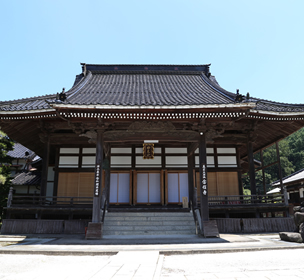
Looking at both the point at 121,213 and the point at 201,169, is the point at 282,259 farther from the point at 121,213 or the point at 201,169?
the point at 121,213

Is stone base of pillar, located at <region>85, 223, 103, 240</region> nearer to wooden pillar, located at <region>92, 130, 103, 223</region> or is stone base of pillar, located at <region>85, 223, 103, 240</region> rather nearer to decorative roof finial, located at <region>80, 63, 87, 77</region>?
wooden pillar, located at <region>92, 130, 103, 223</region>

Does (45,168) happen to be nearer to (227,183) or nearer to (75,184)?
(75,184)

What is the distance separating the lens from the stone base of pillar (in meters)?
9.52

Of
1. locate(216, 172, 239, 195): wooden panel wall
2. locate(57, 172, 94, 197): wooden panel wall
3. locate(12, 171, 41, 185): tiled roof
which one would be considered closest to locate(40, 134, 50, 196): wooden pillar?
locate(57, 172, 94, 197): wooden panel wall

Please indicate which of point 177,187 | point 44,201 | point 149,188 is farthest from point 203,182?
point 44,201

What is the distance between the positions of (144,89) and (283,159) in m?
45.8

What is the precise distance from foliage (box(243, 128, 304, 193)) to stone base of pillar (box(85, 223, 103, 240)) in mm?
43559

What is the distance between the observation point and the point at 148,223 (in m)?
11.1

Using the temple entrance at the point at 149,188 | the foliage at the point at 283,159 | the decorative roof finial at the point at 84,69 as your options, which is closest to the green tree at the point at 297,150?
the foliage at the point at 283,159

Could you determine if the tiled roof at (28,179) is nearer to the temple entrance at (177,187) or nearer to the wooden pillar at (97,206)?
the temple entrance at (177,187)

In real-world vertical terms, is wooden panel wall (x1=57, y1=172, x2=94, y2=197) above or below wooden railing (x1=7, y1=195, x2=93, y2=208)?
above

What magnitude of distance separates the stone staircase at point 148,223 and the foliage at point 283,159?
133 ft

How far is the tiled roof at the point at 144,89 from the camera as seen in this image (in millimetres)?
11180

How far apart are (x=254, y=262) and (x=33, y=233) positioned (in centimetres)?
959
